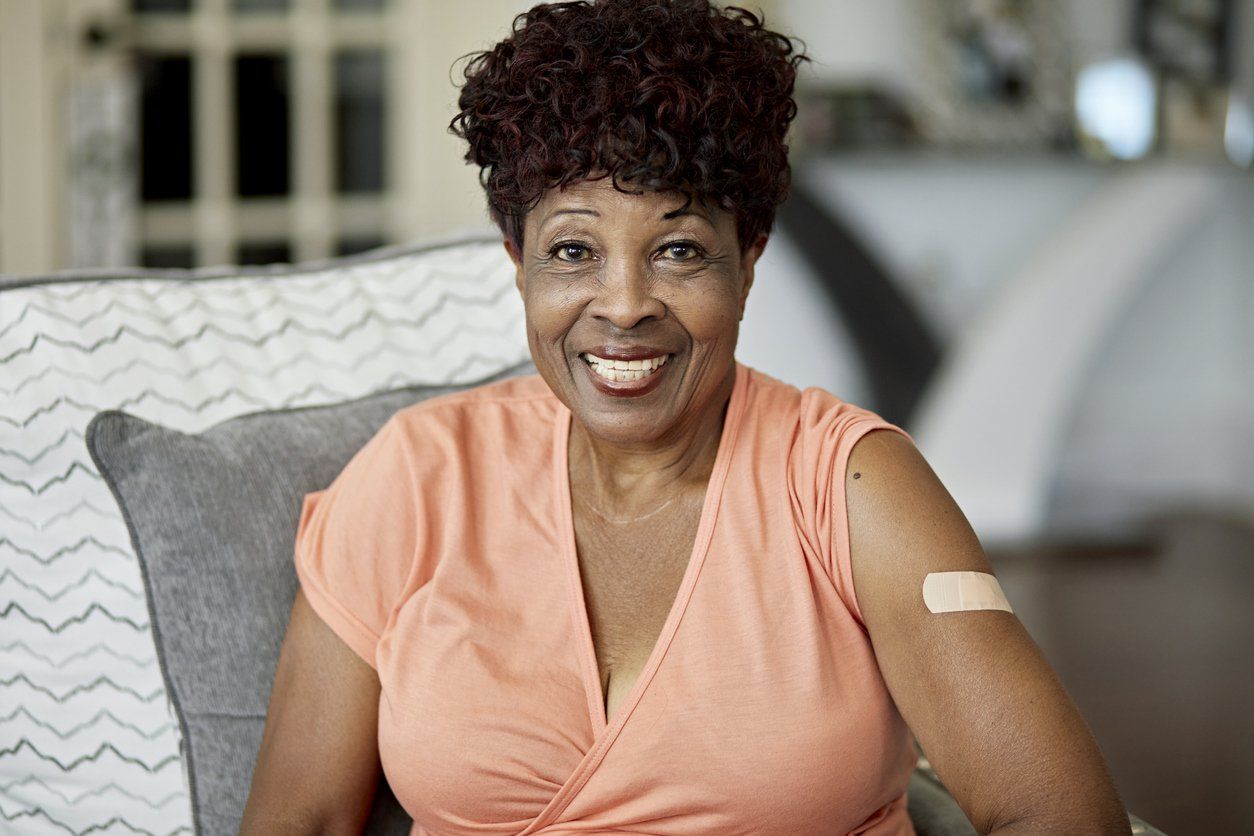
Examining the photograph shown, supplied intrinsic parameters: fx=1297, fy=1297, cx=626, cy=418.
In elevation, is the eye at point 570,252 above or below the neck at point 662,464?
above

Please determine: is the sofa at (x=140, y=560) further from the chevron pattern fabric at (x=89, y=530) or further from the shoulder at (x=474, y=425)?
the shoulder at (x=474, y=425)

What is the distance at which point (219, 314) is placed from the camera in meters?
1.51

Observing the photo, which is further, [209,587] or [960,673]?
[209,587]

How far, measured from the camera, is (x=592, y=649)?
1.16m

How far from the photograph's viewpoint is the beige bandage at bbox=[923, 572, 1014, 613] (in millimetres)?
1045

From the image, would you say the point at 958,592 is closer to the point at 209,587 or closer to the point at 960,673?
the point at 960,673

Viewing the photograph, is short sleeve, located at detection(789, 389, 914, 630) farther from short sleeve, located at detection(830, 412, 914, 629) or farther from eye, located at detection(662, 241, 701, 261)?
eye, located at detection(662, 241, 701, 261)

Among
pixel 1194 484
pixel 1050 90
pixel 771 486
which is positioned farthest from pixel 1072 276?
pixel 771 486

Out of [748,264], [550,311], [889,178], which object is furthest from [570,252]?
[889,178]

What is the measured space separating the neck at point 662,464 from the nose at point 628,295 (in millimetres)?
130

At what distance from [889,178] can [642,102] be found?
329 cm

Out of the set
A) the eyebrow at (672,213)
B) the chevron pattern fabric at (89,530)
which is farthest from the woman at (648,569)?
the chevron pattern fabric at (89,530)

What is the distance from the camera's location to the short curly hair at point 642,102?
110 cm

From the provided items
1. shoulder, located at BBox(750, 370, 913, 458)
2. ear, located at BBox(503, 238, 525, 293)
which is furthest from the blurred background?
ear, located at BBox(503, 238, 525, 293)
